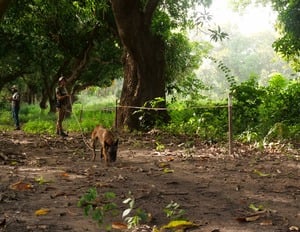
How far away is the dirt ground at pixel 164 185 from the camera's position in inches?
187

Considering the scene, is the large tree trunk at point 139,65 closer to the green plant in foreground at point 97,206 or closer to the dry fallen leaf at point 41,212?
the green plant in foreground at point 97,206

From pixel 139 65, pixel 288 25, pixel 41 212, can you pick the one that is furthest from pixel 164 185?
pixel 288 25

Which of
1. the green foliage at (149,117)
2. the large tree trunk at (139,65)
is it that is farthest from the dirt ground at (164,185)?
the large tree trunk at (139,65)

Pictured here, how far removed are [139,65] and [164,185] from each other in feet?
26.6

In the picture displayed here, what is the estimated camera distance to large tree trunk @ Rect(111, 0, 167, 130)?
13.7 m

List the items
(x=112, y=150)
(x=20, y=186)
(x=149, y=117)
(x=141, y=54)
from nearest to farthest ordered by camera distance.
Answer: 1. (x=20, y=186)
2. (x=112, y=150)
3. (x=141, y=54)
4. (x=149, y=117)

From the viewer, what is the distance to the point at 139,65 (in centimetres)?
1428

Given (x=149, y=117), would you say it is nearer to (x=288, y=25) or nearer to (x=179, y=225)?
(x=288, y=25)

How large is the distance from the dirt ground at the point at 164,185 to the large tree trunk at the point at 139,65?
12.1 feet

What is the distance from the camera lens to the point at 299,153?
919 centimetres

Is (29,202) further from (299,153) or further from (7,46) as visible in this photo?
(7,46)

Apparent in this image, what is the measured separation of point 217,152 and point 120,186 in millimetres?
3737

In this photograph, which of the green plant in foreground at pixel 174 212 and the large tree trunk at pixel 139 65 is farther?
the large tree trunk at pixel 139 65

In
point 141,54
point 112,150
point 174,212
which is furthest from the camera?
point 141,54
